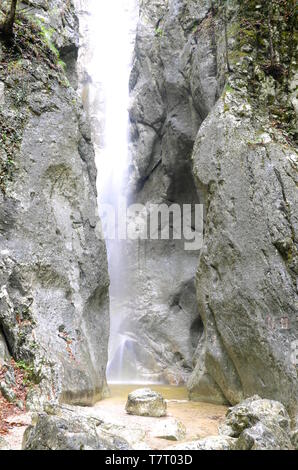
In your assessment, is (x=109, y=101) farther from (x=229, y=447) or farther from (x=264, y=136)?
(x=229, y=447)

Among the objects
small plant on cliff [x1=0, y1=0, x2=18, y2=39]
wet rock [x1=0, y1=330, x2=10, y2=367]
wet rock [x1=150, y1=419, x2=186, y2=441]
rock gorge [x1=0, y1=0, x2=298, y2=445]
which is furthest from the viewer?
small plant on cliff [x1=0, y1=0, x2=18, y2=39]

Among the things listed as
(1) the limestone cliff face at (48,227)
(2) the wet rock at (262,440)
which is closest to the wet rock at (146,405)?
(1) the limestone cliff face at (48,227)

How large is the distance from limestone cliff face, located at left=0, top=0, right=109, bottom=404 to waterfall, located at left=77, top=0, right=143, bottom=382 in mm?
5632

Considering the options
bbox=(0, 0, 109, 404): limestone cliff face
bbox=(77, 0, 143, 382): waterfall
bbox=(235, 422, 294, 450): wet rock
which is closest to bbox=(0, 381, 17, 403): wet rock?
bbox=(0, 0, 109, 404): limestone cliff face

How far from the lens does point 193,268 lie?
54.3 ft

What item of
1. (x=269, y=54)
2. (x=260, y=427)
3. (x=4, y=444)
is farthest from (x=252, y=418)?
(x=269, y=54)

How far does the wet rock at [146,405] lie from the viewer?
755 cm

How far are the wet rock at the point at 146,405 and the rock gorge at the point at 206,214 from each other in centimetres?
119

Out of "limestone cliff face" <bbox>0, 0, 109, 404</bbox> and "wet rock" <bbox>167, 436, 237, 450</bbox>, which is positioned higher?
"limestone cliff face" <bbox>0, 0, 109, 404</bbox>

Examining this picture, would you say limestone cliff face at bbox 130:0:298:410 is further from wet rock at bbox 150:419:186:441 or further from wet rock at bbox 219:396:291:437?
wet rock at bbox 150:419:186:441

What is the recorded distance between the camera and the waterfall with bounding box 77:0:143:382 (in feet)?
52.8

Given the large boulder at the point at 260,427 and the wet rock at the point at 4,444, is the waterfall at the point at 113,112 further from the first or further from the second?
the wet rock at the point at 4,444

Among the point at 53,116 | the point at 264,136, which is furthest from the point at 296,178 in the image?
the point at 53,116

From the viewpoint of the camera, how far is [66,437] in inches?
158
